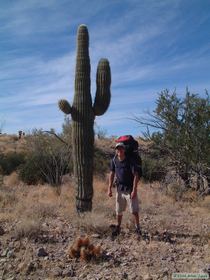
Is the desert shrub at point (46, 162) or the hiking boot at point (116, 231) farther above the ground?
the desert shrub at point (46, 162)

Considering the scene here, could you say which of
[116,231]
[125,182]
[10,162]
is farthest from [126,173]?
[10,162]

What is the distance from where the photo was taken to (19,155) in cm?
2042

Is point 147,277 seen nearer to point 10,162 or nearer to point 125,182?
point 125,182

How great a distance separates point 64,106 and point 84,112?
1.51ft

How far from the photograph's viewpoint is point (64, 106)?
8703 mm

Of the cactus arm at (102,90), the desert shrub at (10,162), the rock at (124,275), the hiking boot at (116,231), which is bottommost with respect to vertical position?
the rock at (124,275)

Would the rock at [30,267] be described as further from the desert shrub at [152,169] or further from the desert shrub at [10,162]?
the desert shrub at [10,162]

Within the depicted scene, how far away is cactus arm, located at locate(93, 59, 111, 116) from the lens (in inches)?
360

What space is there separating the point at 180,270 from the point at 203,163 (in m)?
6.37

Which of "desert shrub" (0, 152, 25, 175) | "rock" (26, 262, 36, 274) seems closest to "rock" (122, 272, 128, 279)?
"rock" (26, 262, 36, 274)

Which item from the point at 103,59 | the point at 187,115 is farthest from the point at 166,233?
the point at 187,115

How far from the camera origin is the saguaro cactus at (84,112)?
342 inches

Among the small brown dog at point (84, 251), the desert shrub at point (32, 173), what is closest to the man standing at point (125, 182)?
the small brown dog at point (84, 251)

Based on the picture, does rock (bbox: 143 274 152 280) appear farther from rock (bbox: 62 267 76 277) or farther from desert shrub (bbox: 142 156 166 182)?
desert shrub (bbox: 142 156 166 182)
